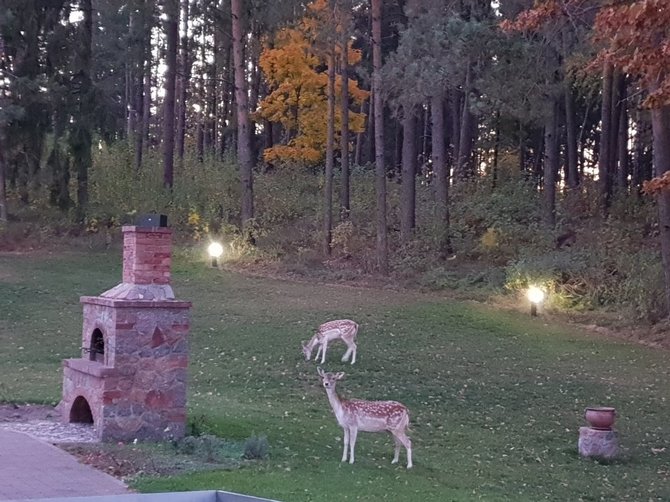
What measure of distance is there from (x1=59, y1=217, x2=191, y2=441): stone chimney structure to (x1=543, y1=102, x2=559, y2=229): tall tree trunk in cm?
1670

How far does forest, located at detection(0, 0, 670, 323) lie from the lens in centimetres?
2425

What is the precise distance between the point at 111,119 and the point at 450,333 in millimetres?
16120

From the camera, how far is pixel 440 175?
2855 centimetres

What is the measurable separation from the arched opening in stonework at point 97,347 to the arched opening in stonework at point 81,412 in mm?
531

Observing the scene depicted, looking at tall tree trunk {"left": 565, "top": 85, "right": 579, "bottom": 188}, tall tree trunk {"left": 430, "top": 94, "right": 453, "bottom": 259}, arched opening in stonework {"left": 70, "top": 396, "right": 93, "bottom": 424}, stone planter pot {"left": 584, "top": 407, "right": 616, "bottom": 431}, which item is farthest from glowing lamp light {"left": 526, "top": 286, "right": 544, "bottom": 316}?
arched opening in stonework {"left": 70, "top": 396, "right": 93, "bottom": 424}

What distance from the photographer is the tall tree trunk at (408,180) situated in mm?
27469

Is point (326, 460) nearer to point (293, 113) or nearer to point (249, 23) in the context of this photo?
point (249, 23)

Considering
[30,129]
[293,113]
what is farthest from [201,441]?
[293,113]

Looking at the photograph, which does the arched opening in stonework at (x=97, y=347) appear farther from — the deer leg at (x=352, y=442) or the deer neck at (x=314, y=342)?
the deer neck at (x=314, y=342)

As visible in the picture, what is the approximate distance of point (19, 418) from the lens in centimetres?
1192

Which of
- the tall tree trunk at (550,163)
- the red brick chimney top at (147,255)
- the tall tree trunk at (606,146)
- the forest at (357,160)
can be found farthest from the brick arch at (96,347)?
the tall tree trunk at (606,146)

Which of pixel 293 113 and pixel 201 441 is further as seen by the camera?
pixel 293 113

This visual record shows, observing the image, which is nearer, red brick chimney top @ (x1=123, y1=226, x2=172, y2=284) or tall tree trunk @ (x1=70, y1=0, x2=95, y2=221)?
red brick chimney top @ (x1=123, y1=226, x2=172, y2=284)

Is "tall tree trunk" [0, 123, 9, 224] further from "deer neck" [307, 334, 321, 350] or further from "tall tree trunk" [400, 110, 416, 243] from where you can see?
"deer neck" [307, 334, 321, 350]
